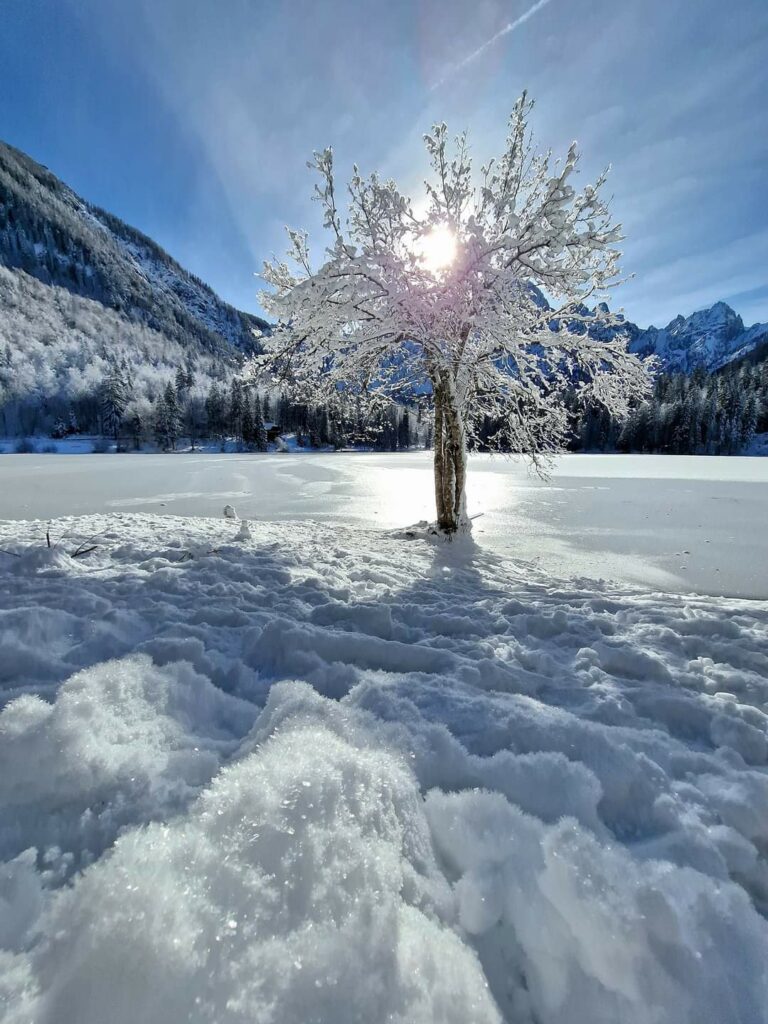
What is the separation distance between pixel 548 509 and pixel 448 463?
20.9 feet

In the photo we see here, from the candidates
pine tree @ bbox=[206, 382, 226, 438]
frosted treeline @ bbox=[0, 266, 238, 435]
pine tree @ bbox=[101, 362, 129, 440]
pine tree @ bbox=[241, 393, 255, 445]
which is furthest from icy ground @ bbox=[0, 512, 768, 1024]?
pine tree @ bbox=[101, 362, 129, 440]

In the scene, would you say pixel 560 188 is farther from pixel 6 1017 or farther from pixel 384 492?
pixel 384 492

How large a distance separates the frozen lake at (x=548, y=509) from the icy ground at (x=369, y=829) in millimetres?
4793

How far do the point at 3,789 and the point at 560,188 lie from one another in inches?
347

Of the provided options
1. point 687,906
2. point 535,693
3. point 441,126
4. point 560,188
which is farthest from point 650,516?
point 687,906

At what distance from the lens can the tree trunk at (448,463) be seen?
960cm

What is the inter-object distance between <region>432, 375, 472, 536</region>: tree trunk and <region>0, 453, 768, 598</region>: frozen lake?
1029mm

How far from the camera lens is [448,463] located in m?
9.80

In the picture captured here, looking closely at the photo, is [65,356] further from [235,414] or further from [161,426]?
[235,414]

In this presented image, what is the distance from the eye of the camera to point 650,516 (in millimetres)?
13148

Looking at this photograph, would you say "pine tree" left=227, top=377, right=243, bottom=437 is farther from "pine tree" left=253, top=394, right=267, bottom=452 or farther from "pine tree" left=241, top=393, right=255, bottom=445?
"pine tree" left=253, top=394, right=267, bottom=452

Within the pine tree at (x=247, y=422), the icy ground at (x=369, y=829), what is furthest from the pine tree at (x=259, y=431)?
the icy ground at (x=369, y=829)

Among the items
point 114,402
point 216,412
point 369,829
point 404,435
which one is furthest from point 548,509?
point 114,402

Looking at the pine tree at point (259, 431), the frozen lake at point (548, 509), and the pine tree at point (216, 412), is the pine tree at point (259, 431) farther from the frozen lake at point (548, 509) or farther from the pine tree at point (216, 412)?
the frozen lake at point (548, 509)
